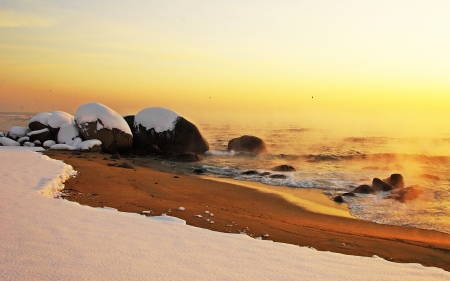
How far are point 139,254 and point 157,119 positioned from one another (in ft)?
50.1

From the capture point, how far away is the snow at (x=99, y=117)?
1622cm

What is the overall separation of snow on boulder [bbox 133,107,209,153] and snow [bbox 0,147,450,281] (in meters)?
12.7

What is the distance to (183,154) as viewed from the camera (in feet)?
54.7

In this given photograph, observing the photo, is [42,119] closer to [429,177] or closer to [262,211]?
[262,211]

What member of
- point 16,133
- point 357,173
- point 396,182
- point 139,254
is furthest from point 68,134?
point 139,254

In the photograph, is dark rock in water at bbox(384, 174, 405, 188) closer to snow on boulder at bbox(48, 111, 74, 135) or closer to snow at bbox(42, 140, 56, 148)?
snow at bbox(42, 140, 56, 148)

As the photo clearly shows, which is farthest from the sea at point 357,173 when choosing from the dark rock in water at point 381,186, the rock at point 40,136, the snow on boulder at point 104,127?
the rock at point 40,136

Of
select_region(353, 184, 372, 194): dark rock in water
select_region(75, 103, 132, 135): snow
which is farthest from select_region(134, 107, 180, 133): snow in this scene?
select_region(353, 184, 372, 194): dark rock in water

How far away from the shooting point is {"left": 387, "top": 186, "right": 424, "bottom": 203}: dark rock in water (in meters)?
10.3

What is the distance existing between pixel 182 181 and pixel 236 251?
7014 mm

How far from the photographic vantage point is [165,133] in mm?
18297

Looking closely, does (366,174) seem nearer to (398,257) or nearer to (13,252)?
(398,257)

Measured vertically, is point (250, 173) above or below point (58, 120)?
below

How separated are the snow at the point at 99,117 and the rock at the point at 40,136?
4.86 ft
